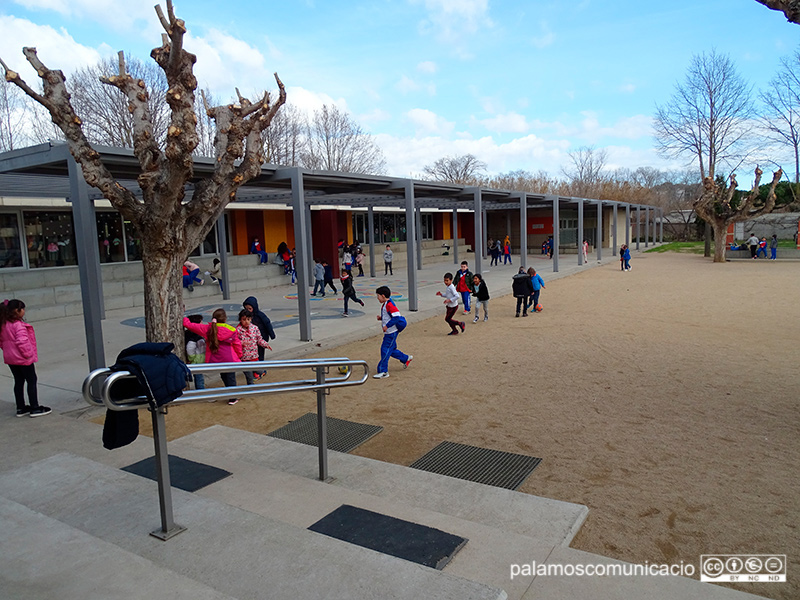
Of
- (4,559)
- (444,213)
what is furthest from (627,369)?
(444,213)

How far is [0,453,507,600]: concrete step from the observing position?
2781 mm

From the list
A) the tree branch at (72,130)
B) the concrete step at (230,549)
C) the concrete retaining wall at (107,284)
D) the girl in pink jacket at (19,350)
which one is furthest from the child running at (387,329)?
the concrete retaining wall at (107,284)

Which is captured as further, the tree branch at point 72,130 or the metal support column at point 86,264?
the metal support column at point 86,264

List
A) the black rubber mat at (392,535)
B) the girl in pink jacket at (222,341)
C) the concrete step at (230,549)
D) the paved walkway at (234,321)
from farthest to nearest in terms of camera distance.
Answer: the paved walkway at (234,321), the girl in pink jacket at (222,341), the black rubber mat at (392,535), the concrete step at (230,549)

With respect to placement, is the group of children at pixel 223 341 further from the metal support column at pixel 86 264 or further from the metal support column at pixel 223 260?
the metal support column at pixel 223 260

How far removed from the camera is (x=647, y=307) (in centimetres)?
1448

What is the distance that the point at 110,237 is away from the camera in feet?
60.4

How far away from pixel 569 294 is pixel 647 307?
136 inches

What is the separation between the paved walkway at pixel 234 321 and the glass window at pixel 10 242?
3.11 m

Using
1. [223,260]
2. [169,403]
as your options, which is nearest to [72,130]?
[169,403]

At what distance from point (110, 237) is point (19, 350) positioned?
13.2 m

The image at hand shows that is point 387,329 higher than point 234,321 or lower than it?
higher

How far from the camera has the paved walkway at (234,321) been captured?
8.30 metres

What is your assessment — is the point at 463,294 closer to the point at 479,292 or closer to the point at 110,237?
the point at 479,292
